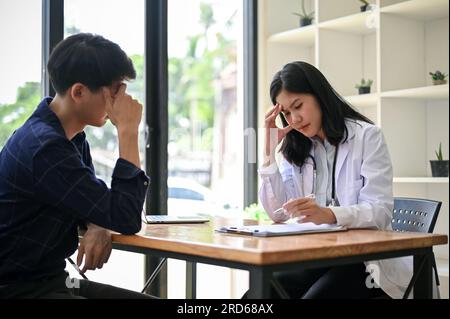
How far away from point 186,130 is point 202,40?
23.7 inches

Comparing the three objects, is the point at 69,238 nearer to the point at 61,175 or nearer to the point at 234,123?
the point at 61,175

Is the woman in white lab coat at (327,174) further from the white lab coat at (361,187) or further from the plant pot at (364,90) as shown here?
the plant pot at (364,90)

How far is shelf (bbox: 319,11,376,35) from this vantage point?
310cm

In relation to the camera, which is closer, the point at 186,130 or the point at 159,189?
the point at 159,189

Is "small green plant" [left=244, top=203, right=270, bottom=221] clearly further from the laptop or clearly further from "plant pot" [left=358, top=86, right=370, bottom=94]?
the laptop

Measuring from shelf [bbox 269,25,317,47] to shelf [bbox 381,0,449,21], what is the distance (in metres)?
0.51

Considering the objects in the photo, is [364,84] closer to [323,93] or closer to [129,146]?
[323,93]

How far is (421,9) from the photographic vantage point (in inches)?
117

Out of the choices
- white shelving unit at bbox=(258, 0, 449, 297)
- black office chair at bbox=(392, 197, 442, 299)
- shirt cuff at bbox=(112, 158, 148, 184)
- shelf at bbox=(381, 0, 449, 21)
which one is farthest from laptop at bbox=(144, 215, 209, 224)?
shelf at bbox=(381, 0, 449, 21)

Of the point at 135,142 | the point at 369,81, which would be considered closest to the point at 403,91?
the point at 369,81

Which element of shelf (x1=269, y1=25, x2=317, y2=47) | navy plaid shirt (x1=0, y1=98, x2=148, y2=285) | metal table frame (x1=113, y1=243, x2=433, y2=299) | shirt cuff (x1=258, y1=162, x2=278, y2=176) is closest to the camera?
metal table frame (x1=113, y1=243, x2=433, y2=299)

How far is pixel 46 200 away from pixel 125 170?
203 mm

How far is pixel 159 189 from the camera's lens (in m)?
3.08
